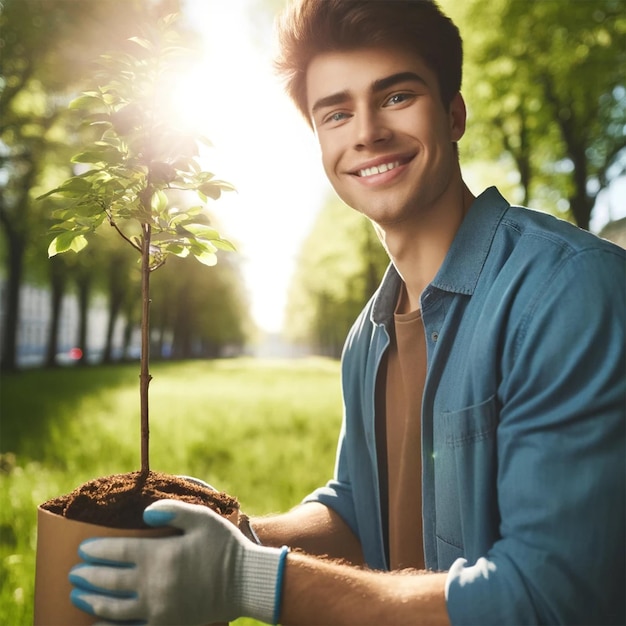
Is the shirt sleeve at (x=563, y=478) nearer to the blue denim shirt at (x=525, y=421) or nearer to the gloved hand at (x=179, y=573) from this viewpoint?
the blue denim shirt at (x=525, y=421)

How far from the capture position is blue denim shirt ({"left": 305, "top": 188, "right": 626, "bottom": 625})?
1391mm

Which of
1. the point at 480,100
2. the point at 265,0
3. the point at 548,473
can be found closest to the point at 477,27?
the point at 480,100

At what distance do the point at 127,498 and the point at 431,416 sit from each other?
89 centimetres

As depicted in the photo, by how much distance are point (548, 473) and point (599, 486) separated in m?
0.11

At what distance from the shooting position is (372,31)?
6.69ft

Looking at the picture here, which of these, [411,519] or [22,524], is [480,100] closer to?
[22,524]

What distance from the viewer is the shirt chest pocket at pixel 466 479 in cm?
168

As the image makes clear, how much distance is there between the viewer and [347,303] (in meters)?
32.6

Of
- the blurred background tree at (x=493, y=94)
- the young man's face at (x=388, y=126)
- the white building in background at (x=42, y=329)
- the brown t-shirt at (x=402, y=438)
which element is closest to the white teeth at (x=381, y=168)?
the young man's face at (x=388, y=126)

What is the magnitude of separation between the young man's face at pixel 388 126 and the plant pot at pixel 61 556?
4.13 feet

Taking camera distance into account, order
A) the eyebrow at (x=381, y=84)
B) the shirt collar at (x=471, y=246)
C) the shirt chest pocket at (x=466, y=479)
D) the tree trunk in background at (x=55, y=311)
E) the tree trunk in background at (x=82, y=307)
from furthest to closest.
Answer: the tree trunk in background at (x=82, y=307) < the tree trunk in background at (x=55, y=311) < the eyebrow at (x=381, y=84) < the shirt collar at (x=471, y=246) < the shirt chest pocket at (x=466, y=479)

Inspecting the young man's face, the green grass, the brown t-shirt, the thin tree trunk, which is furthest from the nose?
the thin tree trunk

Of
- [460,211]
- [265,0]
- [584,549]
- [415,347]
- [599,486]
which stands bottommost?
[584,549]

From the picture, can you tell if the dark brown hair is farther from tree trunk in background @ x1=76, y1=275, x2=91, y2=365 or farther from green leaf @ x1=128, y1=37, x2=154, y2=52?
tree trunk in background @ x1=76, y1=275, x2=91, y2=365
